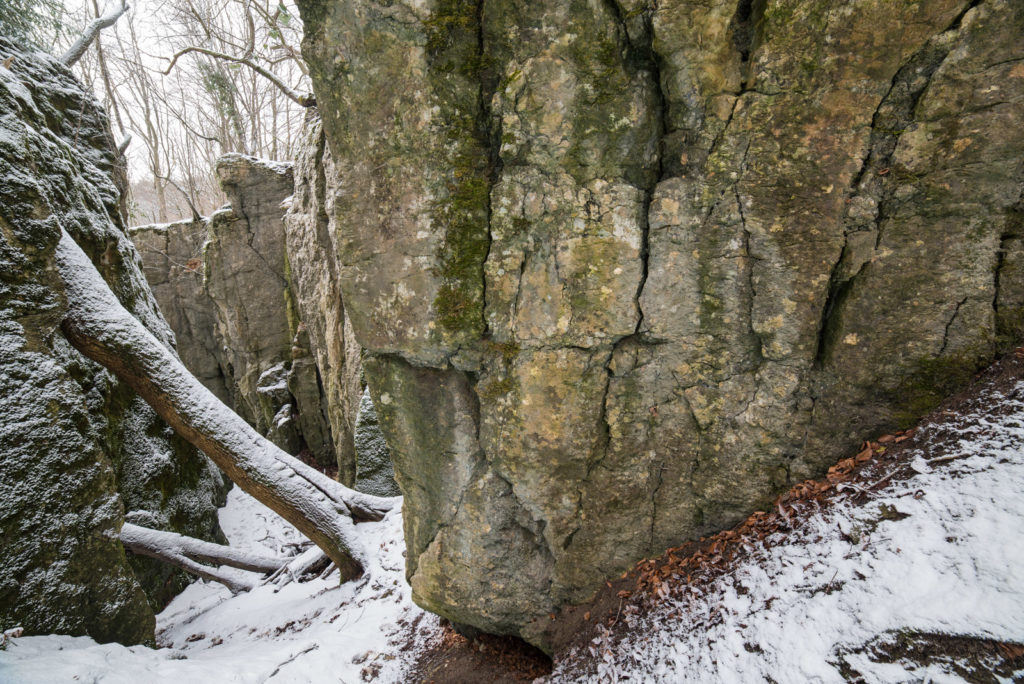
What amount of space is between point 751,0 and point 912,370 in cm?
223

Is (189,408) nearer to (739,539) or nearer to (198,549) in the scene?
(198,549)

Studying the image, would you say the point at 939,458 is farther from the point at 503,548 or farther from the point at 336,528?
the point at 336,528

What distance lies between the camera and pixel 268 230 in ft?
36.5

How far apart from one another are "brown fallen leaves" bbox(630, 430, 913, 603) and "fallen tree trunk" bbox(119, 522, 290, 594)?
5588 mm

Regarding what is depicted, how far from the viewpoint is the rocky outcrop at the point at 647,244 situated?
2.22 meters

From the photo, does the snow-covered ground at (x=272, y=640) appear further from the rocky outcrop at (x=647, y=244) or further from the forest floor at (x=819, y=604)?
the rocky outcrop at (x=647, y=244)

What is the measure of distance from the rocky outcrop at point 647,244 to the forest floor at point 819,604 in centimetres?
23

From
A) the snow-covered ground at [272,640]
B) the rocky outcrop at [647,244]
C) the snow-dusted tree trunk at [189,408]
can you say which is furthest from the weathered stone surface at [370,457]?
the rocky outcrop at [647,244]

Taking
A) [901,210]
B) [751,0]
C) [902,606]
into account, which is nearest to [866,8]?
[751,0]

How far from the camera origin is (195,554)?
225 inches

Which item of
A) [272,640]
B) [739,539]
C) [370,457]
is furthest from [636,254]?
[370,457]

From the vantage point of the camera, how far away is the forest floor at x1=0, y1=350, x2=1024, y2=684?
1723 millimetres

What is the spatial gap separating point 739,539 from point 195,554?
259 inches

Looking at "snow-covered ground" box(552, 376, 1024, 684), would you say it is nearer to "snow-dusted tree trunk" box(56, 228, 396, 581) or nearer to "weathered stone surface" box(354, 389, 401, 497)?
"snow-dusted tree trunk" box(56, 228, 396, 581)
